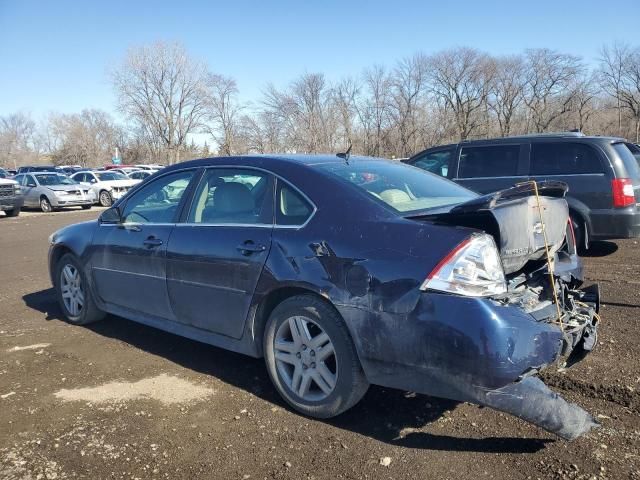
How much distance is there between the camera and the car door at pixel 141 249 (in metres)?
4.26

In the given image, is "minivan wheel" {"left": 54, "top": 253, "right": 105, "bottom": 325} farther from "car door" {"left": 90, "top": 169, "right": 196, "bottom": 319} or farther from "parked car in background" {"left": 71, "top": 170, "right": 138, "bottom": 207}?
"parked car in background" {"left": 71, "top": 170, "right": 138, "bottom": 207}

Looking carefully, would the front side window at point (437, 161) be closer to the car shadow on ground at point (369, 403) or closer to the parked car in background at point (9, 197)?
the car shadow on ground at point (369, 403)

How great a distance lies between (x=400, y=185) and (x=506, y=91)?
2471 inches

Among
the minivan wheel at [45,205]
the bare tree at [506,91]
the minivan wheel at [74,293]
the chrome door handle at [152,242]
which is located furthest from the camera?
the bare tree at [506,91]

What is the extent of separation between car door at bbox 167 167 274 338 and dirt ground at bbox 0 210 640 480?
0.54 m

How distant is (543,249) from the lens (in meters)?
3.22

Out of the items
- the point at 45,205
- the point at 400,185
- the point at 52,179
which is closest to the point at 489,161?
the point at 400,185

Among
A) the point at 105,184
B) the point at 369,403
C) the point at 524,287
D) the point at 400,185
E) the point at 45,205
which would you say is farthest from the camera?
the point at 105,184

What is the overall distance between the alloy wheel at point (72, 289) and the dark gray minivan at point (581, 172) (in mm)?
5911

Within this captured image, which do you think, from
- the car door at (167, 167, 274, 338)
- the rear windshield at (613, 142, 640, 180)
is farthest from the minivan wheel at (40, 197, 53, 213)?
the rear windshield at (613, 142, 640, 180)

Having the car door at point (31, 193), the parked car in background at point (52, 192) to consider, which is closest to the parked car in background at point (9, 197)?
the parked car in background at point (52, 192)

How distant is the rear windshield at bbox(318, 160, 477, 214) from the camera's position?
3.44m

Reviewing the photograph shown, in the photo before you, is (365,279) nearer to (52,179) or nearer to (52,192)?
(52,192)

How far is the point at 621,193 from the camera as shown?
7.38m
